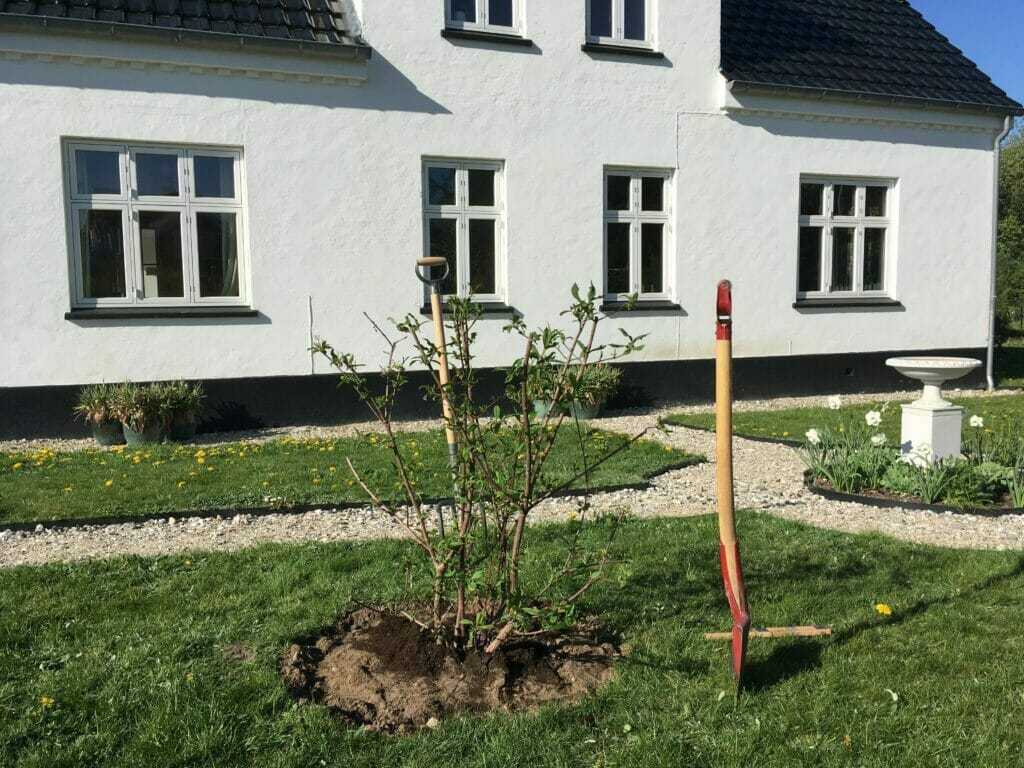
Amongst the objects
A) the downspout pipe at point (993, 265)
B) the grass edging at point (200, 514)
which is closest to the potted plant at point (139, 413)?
the grass edging at point (200, 514)

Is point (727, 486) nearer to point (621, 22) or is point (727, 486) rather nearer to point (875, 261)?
point (621, 22)

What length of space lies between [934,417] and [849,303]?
640cm

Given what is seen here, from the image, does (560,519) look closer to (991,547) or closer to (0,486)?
(991,547)

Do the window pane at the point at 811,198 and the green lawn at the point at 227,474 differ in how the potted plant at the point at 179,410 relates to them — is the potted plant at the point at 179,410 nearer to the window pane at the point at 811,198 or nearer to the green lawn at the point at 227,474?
the green lawn at the point at 227,474

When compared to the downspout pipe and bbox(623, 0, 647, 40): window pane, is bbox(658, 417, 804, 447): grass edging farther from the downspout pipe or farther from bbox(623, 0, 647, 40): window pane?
the downspout pipe

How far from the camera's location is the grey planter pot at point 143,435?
8.91 metres

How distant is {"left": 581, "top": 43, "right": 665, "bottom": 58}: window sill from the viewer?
36.8ft

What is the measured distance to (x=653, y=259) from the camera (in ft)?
39.1

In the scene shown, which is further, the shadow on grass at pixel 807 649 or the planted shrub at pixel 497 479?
the shadow on grass at pixel 807 649

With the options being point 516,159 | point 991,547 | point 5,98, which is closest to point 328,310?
point 516,159

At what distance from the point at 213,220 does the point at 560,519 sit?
19.5 ft

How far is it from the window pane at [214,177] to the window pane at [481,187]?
2.80 meters

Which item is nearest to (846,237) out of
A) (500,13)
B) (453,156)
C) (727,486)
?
(500,13)

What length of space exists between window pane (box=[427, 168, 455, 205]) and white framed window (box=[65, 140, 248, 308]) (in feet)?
7.20
